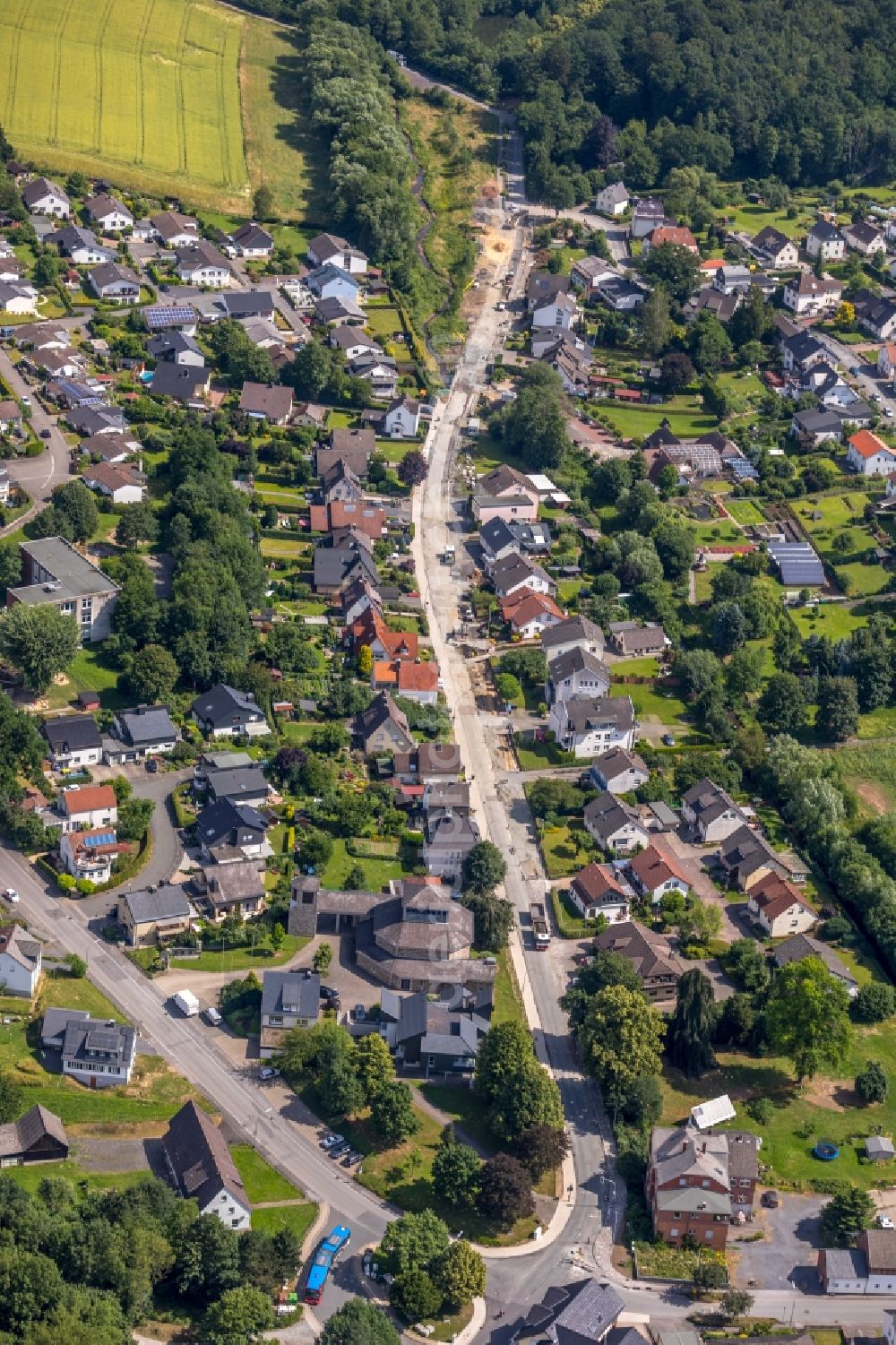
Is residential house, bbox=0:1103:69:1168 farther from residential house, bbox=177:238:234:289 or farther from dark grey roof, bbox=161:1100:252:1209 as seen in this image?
residential house, bbox=177:238:234:289

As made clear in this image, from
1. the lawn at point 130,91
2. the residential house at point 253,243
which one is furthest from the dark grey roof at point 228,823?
the lawn at point 130,91

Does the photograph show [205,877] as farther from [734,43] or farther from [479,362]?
[734,43]

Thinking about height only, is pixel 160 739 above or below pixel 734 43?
below

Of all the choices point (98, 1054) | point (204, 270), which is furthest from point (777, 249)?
point (98, 1054)

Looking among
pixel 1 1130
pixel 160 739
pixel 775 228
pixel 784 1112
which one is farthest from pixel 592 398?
pixel 1 1130

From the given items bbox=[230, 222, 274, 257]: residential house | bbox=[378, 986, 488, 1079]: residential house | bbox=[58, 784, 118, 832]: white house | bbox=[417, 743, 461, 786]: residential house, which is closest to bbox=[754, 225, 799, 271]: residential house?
bbox=[230, 222, 274, 257]: residential house

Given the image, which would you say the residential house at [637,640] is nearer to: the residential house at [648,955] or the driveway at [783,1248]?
the residential house at [648,955]

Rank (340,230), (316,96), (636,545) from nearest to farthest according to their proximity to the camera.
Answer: (636,545) → (340,230) → (316,96)

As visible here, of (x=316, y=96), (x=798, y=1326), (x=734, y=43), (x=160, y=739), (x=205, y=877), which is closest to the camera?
(x=798, y=1326)
